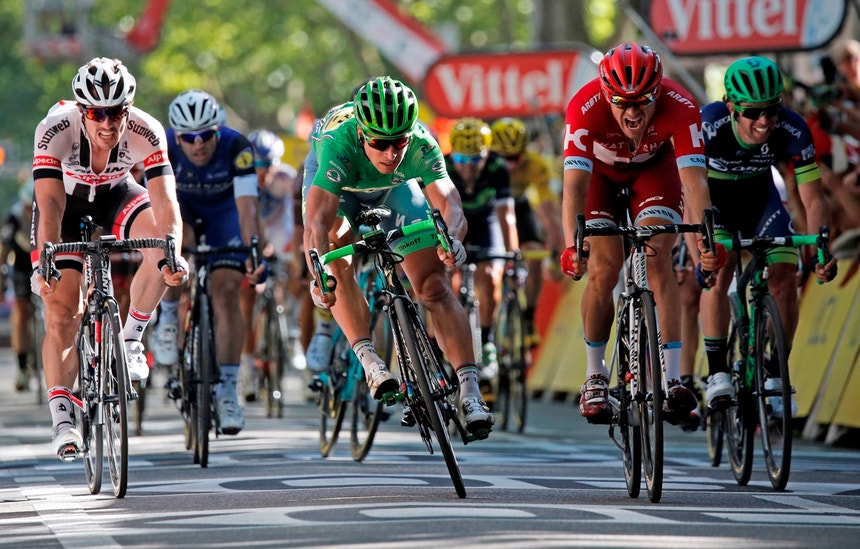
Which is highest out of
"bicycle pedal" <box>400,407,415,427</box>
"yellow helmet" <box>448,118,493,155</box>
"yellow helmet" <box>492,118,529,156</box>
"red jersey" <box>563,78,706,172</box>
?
"yellow helmet" <box>492,118,529,156</box>

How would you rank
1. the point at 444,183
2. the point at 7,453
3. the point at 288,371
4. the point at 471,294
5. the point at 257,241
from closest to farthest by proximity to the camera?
1. the point at 444,183
2. the point at 257,241
3. the point at 7,453
4. the point at 471,294
5. the point at 288,371

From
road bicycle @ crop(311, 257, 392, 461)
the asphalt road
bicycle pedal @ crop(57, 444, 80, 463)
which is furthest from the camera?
road bicycle @ crop(311, 257, 392, 461)

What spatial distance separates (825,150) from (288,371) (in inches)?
518

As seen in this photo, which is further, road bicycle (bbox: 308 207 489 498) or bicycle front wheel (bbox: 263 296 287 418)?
bicycle front wheel (bbox: 263 296 287 418)

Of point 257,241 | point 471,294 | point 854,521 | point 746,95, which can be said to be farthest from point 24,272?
point 854,521

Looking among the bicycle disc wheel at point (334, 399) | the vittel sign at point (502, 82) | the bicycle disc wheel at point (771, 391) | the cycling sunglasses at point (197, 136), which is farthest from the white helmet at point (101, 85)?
the vittel sign at point (502, 82)

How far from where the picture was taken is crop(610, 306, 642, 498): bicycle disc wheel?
8.88 metres

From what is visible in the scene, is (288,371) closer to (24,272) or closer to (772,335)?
(24,272)

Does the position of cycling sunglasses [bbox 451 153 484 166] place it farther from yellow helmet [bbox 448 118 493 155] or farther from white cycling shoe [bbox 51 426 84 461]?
white cycling shoe [bbox 51 426 84 461]

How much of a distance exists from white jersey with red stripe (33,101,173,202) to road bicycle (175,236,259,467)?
134 cm

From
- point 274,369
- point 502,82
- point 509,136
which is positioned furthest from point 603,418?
point 502,82

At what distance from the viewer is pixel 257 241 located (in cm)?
1152

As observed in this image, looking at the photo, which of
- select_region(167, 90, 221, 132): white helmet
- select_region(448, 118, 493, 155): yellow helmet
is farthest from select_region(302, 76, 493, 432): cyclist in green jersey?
select_region(448, 118, 493, 155): yellow helmet

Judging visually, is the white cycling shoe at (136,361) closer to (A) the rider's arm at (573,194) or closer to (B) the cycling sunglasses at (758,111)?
(A) the rider's arm at (573,194)
